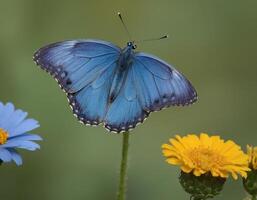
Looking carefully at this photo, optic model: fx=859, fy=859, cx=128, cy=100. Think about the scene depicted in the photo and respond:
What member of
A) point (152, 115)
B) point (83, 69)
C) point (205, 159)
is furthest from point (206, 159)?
point (152, 115)

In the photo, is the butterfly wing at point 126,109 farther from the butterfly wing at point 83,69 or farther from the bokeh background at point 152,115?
the bokeh background at point 152,115

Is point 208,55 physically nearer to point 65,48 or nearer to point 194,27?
point 194,27

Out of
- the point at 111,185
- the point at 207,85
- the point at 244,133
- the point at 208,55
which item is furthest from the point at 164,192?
the point at 208,55

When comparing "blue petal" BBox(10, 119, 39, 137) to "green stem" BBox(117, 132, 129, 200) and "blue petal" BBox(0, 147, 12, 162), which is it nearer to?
"blue petal" BBox(0, 147, 12, 162)

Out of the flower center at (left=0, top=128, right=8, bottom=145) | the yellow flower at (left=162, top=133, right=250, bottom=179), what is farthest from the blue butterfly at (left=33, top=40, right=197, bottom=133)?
the flower center at (left=0, top=128, right=8, bottom=145)

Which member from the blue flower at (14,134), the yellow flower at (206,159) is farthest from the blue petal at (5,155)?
the yellow flower at (206,159)

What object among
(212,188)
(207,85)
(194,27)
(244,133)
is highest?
(194,27)
